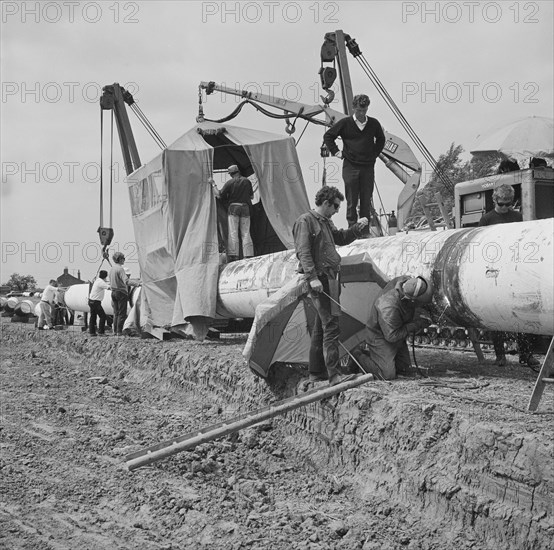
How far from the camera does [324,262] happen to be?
20.5ft

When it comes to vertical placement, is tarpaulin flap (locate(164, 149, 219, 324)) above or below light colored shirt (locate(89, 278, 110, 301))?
above

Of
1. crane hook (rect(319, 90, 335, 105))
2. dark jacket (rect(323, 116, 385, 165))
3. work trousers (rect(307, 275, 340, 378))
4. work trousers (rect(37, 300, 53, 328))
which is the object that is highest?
crane hook (rect(319, 90, 335, 105))

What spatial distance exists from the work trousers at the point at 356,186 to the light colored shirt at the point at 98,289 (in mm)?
6312

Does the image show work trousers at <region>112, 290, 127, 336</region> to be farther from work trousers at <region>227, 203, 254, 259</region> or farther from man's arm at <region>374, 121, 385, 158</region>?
man's arm at <region>374, 121, 385, 158</region>

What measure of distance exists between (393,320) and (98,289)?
911 centimetres

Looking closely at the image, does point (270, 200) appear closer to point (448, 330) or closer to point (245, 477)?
point (448, 330)

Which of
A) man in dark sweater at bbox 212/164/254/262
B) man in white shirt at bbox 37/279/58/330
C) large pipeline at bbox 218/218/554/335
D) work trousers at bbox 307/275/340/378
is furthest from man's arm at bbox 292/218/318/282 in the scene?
man in white shirt at bbox 37/279/58/330

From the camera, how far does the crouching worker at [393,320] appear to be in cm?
629

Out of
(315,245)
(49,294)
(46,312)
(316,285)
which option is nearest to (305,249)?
(315,245)

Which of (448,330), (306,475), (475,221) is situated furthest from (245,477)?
(448,330)

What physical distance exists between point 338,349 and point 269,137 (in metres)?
6.03

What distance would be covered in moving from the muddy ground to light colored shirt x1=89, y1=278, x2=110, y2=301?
21.0 ft

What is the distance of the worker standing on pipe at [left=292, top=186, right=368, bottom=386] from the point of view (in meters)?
6.07

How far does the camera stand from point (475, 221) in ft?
33.1
